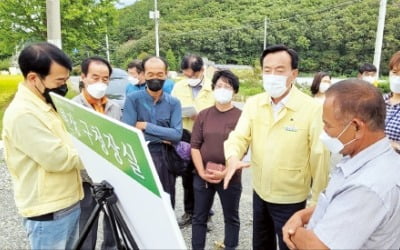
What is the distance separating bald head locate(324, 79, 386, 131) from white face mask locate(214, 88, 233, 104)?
162 cm

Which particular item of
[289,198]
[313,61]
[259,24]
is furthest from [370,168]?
[259,24]

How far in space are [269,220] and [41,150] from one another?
153 cm

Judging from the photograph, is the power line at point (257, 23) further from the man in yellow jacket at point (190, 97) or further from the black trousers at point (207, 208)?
the black trousers at point (207, 208)

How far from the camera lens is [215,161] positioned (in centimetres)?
296

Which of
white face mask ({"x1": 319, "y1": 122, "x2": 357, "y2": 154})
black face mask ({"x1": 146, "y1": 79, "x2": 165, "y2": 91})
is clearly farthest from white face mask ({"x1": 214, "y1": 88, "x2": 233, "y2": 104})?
white face mask ({"x1": 319, "y1": 122, "x2": 357, "y2": 154})

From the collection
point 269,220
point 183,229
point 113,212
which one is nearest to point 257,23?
point 183,229

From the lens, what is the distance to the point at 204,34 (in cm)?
5384

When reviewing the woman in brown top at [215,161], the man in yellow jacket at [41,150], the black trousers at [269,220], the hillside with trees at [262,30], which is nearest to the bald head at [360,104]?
the black trousers at [269,220]

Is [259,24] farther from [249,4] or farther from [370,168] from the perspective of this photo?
[370,168]

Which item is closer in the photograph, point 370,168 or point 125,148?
point 125,148

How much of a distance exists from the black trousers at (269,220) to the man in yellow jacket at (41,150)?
47.3 inches

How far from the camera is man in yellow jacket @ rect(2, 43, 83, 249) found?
5.60 ft

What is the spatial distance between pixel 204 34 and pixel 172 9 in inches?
568

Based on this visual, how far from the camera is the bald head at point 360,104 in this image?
1319 millimetres
